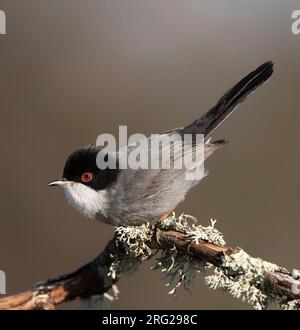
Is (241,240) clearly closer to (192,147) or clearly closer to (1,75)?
(192,147)

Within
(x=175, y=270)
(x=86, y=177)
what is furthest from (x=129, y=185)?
(x=175, y=270)

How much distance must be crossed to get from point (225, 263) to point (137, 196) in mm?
1452

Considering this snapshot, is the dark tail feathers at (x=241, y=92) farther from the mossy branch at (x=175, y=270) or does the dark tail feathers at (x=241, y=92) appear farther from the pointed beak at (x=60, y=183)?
the pointed beak at (x=60, y=183)

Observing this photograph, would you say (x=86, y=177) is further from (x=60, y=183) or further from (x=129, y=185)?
(x=129, y=185)

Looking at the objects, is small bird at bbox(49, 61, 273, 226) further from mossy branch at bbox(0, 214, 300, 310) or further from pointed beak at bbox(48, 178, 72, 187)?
mossy branch at bbox(0, 214, 300, 310)

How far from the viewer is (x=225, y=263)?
9.37ft

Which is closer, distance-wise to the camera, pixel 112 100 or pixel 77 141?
pixel 77 141

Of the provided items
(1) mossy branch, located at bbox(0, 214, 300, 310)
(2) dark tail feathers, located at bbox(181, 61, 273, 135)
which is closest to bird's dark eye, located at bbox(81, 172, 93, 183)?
(1) mossy branch, located at bbox(0, 214, 300, 310)

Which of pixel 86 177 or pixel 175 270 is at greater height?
pixel 86 177

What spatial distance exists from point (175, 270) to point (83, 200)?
1003 mm

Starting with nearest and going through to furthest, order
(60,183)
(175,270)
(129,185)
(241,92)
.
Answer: (175,270)
(60,183)
(129,185)
(241,92)

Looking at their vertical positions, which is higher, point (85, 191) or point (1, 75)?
point (1, 75)

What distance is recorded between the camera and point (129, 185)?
425cm
